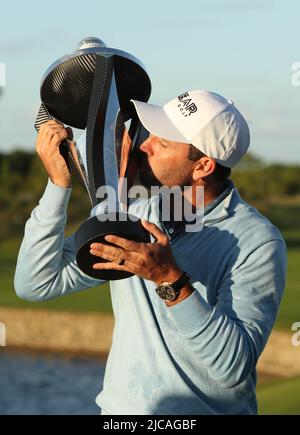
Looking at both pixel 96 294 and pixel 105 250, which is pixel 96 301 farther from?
pixel 105 250

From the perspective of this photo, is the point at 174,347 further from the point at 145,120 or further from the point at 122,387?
the point at 145,120

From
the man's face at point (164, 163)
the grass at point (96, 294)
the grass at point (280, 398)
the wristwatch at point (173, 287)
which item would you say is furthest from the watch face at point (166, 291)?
the grass at point (96, 294)

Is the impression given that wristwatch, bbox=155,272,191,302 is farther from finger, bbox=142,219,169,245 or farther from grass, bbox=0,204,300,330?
grass, bbox=0,204,300,330

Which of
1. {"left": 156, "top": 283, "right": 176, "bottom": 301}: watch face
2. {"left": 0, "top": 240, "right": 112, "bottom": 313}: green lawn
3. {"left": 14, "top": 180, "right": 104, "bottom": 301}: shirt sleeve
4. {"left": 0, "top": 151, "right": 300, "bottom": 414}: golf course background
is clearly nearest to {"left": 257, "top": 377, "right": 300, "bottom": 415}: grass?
{"left": 0, "top": 151, "right": 300, "bottom": 414}: golf course background

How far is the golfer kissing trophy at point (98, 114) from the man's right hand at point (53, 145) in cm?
2

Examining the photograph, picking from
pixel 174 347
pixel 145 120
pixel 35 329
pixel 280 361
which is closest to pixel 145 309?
pixel 174 347

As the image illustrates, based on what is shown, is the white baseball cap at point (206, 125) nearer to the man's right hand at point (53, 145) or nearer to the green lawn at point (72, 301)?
the man's right hand at point (53, 145)

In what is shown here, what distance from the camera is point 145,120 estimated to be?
2598 millimetres

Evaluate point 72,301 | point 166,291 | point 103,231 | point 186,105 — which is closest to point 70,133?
point 186,105

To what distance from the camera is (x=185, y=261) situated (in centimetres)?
256

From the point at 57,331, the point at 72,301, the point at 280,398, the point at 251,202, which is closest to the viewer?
the point at 280,398

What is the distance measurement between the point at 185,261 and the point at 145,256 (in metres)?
0.40

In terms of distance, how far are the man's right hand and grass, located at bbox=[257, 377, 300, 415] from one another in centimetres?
557

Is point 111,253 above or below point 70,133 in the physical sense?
below
